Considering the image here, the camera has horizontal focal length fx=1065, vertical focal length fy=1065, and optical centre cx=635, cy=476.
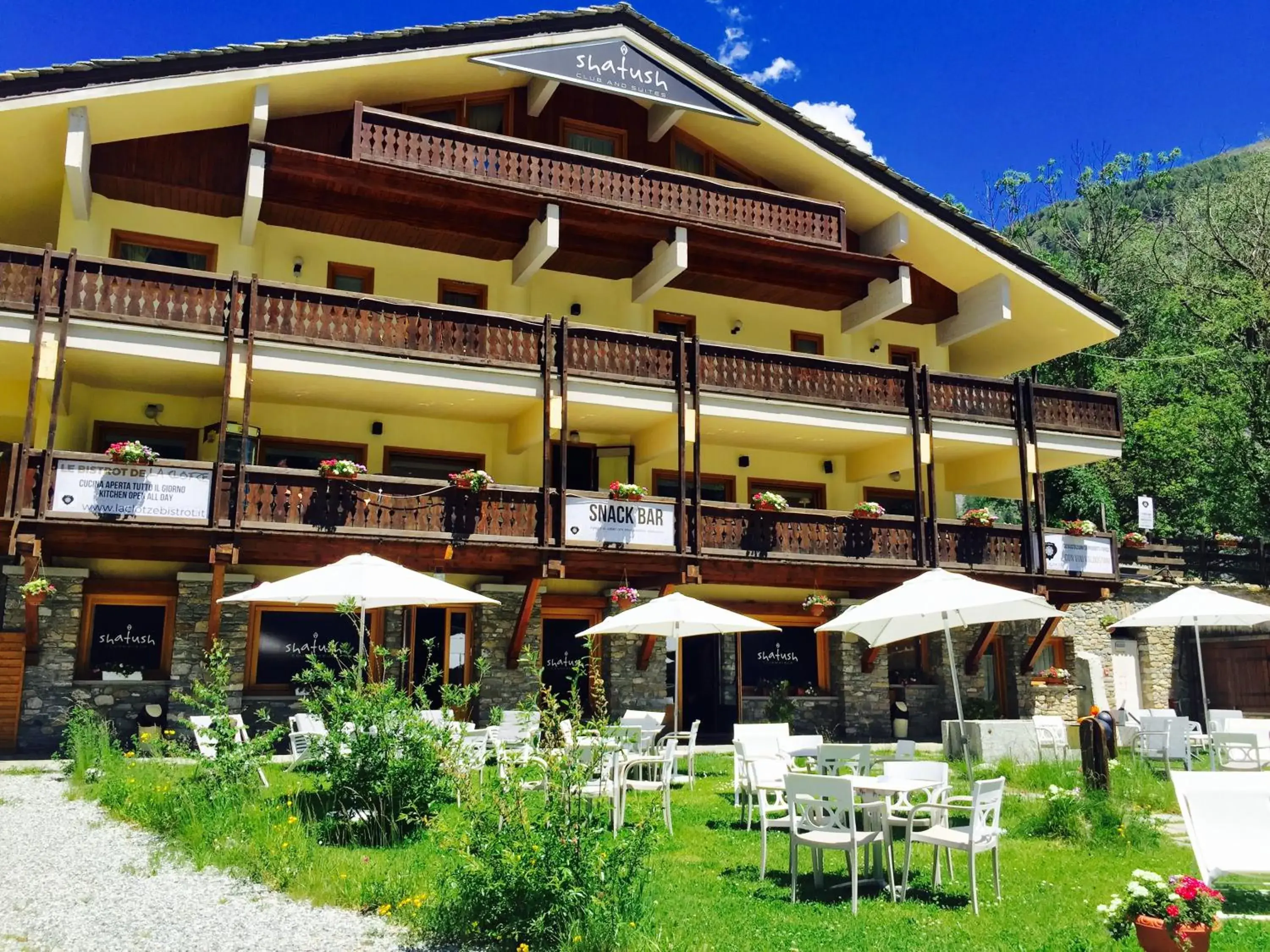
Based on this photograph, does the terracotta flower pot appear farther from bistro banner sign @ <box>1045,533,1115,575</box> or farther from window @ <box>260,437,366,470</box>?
bistro banner sign @ <box>1045,533,1115,575</box>

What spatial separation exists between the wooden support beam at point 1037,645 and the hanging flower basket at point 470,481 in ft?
41.9

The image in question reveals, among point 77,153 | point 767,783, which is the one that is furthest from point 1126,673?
point 77,153

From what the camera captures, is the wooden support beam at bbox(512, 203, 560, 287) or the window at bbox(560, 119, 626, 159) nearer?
the wooden support beam at bbox(512, 203, 560, 287)

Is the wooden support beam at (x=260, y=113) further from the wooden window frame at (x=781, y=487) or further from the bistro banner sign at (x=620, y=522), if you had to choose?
the wooden window frame at (x=781, y=487)

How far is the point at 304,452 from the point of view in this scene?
19.1 m

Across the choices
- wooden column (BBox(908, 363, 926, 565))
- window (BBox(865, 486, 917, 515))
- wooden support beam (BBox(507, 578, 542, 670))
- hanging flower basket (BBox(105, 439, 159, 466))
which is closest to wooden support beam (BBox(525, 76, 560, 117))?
wooden column (BBox(908, 363, 926, 565))

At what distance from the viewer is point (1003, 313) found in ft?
75.7

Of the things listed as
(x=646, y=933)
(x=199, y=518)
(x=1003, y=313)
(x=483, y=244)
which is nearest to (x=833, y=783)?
(x=646, y=933)

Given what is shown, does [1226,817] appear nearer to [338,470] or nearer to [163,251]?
[338,470]

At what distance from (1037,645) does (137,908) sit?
19.8 m

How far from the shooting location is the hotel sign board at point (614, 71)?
19.3 meters

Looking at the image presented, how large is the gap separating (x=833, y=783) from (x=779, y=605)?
46.7 feet

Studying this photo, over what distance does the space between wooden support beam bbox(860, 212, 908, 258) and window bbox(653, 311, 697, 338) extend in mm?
4192

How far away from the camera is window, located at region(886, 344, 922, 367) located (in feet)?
80.6
